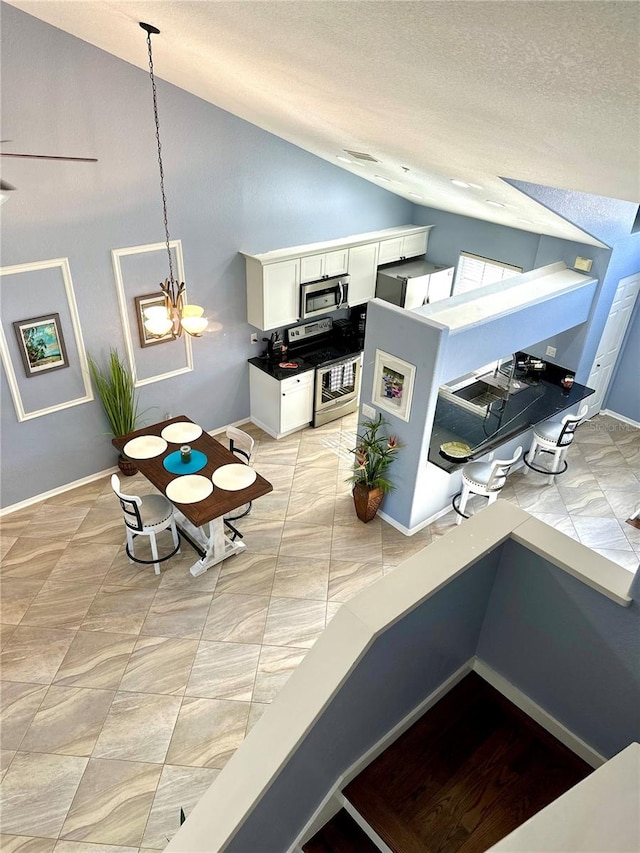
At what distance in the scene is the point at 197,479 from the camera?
518cm

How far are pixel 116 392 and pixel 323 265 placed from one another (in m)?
2.88

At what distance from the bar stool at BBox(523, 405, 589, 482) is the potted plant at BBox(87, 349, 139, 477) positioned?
4573 millimetres

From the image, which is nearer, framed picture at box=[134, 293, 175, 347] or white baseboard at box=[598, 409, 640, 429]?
framed picture at box=[134, 293, 175, 347]

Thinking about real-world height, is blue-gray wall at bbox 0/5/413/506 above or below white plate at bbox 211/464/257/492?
above

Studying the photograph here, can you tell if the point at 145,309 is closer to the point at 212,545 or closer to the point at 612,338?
the point at 212,545

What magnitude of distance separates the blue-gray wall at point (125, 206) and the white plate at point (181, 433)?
35.6 inches

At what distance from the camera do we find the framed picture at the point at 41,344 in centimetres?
536

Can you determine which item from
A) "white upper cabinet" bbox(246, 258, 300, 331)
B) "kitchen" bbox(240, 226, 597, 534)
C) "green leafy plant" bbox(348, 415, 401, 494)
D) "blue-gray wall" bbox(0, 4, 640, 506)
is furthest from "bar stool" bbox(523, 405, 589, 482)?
"white upper cabinet" bbox(246, 258, 300, 331)

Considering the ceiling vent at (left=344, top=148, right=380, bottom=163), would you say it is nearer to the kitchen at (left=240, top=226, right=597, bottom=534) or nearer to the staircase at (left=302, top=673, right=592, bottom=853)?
the kitchen at (left=240, top=226, right=597, bottom=534)

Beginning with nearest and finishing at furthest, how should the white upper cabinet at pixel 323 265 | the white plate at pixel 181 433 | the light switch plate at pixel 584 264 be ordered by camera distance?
the white plate at pixel 181 433 < the light switch plate at pixel 584 264 < the white upper cabinet at pixel 323 265

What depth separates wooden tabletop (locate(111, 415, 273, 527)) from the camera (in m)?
4.82

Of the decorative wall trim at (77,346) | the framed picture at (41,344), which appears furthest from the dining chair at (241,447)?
the framed picture at (41,344)

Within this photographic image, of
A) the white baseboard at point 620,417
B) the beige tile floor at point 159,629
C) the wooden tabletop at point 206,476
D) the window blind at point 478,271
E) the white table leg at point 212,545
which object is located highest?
the window blind at point 478,271

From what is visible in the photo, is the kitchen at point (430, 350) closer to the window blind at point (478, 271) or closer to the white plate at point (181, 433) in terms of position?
the window blind at point (478, 271)
